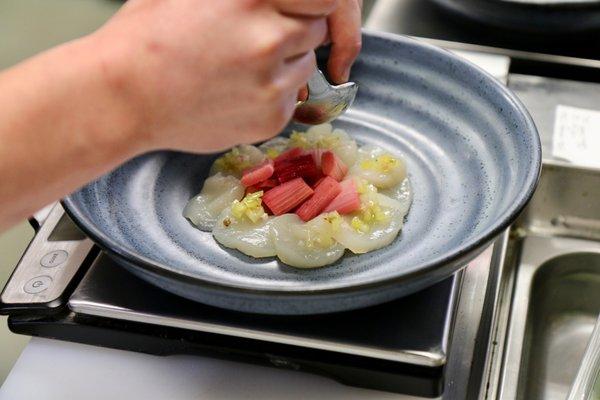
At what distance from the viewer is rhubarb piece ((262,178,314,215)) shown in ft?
3.40

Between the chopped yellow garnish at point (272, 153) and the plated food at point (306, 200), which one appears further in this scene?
the chopped yellow garnish at point (272, 153)

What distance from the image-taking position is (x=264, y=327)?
2.83ft

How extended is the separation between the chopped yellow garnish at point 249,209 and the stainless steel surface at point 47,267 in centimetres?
21

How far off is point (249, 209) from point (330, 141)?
19cm

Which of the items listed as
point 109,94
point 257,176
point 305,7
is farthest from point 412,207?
point 109,94

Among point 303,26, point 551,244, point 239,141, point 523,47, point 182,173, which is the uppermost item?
point 303,26

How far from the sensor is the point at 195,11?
665 mm

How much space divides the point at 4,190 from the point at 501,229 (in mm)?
530

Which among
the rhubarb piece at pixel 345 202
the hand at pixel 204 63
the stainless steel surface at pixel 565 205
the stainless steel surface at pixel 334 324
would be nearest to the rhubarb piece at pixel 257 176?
the rhubarb piece at pixel 345 202

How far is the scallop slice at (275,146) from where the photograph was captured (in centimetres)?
115

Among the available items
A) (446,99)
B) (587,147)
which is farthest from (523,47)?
(446,99)

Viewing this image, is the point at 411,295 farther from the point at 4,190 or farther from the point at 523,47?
the point at 523,47

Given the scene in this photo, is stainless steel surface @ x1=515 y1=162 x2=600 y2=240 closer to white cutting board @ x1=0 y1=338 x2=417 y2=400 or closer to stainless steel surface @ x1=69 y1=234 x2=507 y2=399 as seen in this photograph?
stainless steel surface @ x1=69 y1=234 x2=507 y2=399

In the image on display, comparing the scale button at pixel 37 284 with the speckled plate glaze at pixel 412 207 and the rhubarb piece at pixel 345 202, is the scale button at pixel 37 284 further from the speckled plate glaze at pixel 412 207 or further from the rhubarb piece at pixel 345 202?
the rhubarb piece at pixel 345 202
